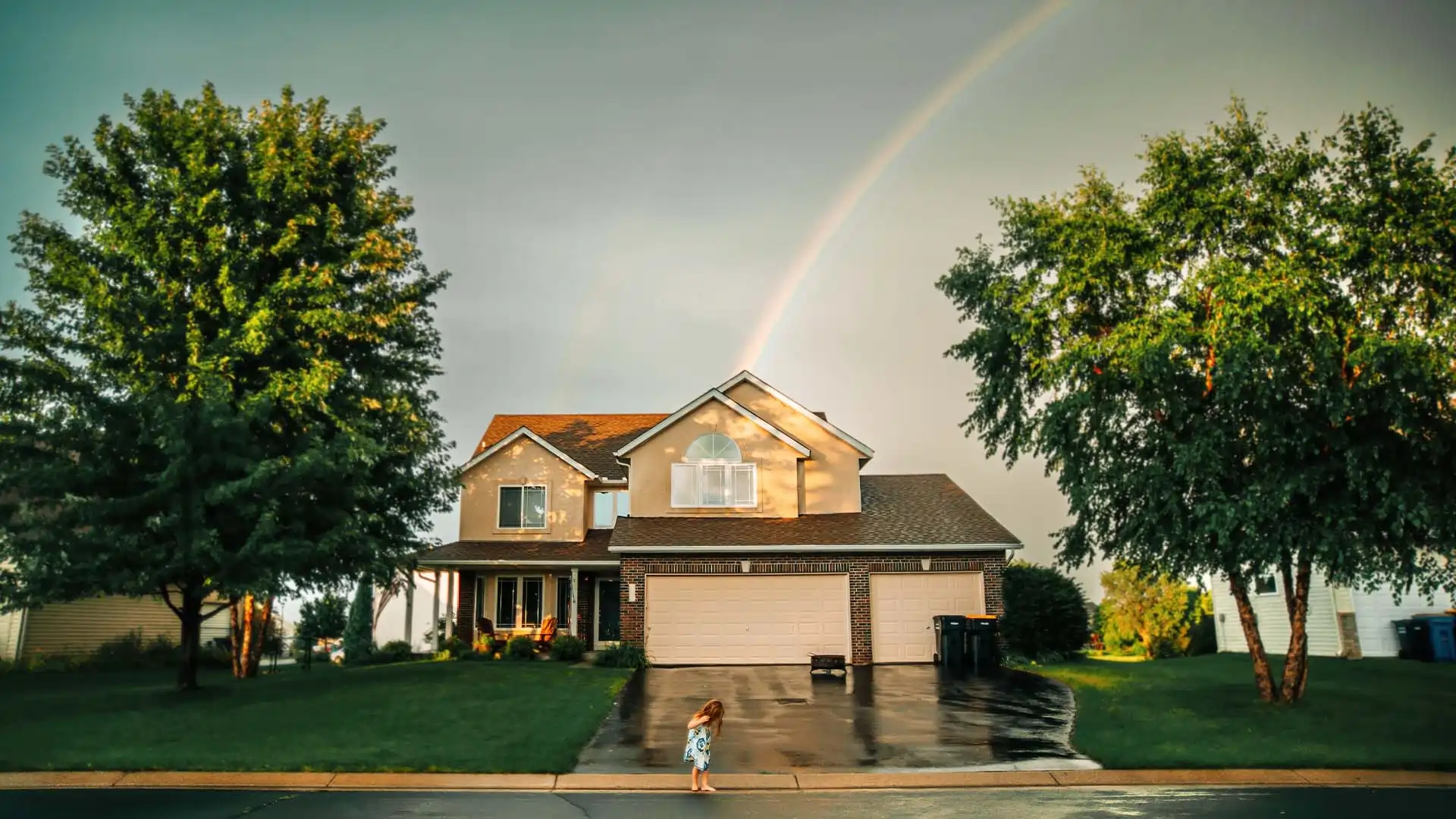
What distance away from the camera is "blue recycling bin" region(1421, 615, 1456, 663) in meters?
26.1

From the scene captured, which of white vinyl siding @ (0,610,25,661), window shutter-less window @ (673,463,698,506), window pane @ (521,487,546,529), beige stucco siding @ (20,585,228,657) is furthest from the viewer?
window pane @ (521,487,546,529)

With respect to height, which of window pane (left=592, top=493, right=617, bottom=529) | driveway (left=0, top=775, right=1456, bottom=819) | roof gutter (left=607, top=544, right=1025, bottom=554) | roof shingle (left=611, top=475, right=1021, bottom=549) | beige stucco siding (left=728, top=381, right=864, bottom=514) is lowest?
driveway (left=0, top=775, right=1456, bottom=819)

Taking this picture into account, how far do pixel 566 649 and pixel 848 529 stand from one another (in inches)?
339

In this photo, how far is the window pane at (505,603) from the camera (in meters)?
32.2

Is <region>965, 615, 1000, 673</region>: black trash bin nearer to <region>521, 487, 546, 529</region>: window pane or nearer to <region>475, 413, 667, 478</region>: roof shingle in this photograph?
<region>475, 413, 667, 478</region>: roof shingle

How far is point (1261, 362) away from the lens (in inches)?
650

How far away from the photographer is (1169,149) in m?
18.2

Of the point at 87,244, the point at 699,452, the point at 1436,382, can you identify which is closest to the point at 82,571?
the point at 87,244

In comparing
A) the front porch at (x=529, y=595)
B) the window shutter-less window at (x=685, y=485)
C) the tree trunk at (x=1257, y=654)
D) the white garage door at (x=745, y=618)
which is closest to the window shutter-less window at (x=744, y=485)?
the window shutter-less window at (x=685, y=485)

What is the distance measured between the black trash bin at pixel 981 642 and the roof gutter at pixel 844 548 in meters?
2.16

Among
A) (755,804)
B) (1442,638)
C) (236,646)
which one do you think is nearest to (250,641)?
(236,646)

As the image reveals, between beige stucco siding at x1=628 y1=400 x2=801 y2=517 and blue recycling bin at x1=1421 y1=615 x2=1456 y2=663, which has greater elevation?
beige stucco siding at x1=628 y1=400 x2=801 y2=517

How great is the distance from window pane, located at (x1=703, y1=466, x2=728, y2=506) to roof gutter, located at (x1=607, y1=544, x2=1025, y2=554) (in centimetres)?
278

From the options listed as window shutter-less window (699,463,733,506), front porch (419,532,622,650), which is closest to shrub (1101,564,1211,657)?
window shutter-less window (699,463,733,506)
